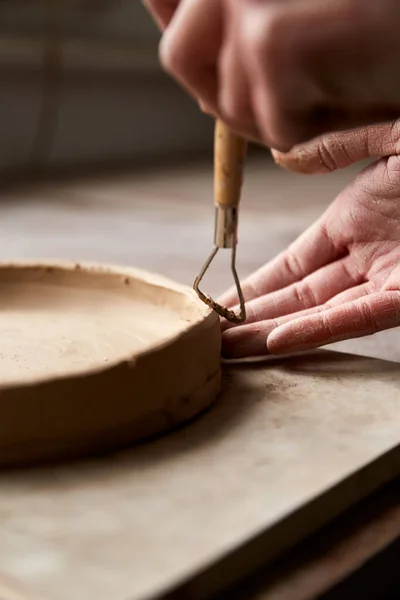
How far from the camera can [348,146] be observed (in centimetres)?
107

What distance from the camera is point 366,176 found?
3.65 ft

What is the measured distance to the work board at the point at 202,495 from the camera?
54 cm

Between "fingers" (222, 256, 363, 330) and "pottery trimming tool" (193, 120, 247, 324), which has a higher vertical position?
"pottery trimming tool" (193, 120, 247, 324)

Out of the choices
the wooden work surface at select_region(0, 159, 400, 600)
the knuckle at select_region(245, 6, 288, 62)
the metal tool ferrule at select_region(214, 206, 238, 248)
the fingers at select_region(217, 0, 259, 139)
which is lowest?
the wooden work surface at select_region(0, 159, 400, 600)

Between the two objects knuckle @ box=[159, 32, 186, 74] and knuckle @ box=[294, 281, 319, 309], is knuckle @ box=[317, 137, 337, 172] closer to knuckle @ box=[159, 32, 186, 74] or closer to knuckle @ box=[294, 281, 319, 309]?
knuckle @ box=[294, 281, 319, 309]

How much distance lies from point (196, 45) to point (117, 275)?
1.61 ft

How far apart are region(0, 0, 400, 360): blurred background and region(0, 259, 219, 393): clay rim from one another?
508 mm

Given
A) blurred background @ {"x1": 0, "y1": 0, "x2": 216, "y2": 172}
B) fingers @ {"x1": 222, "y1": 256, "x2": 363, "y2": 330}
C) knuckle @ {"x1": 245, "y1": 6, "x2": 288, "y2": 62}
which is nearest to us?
knuckle @ {"x1": 245, "y1": 6, "x2": 288, "y2": 62}

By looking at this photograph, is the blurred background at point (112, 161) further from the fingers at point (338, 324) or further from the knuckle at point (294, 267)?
the fingers at point (338, 324)

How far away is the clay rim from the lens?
0.67m

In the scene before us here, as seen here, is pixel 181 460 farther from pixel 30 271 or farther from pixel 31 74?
pixel 31 74

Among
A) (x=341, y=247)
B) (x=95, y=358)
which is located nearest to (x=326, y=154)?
(x=341, y=247)

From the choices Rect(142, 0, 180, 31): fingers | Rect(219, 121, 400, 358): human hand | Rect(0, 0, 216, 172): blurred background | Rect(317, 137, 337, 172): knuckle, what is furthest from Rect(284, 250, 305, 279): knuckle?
Rect(0, 0, 216, 172): blurred background

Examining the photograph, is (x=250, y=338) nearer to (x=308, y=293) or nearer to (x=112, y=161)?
(x=308, y=293)
